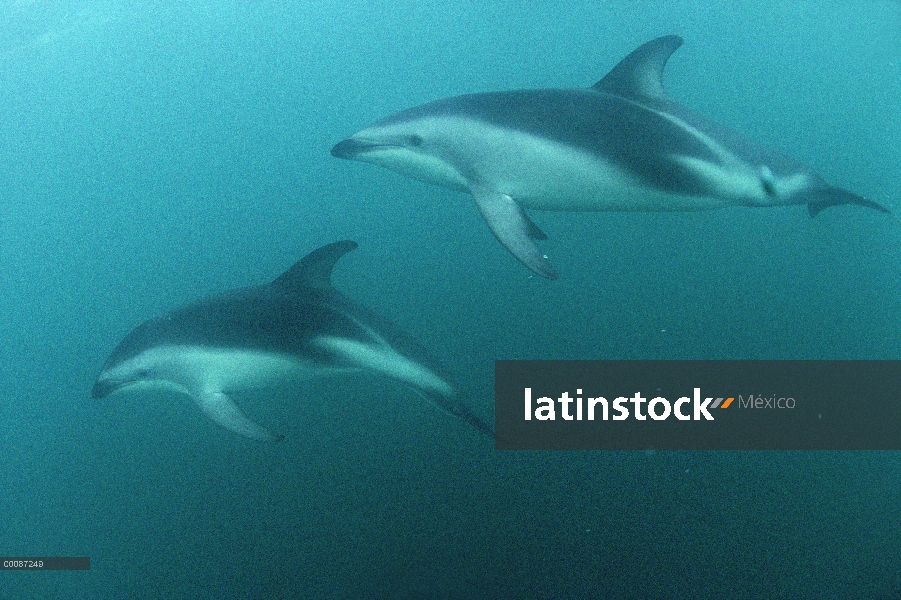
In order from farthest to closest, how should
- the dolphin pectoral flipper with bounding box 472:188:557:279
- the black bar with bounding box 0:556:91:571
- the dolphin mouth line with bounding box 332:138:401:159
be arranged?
the black bar with bounding box 0:556:91:571 < the dolphin mouth line with bounding box 332:138:401:159 < the dolphin pectoral flipper with bounding box 472:188:557:279

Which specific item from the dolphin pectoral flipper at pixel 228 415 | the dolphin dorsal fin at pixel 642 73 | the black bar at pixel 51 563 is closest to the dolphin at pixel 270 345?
the dolphin pectoral flipper at pixel 228 415

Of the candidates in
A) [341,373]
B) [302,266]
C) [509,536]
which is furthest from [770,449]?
[302,266]

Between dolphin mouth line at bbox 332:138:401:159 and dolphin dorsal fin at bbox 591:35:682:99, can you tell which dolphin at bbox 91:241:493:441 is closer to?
dolphin mouth line at bbox 332:138:401:159

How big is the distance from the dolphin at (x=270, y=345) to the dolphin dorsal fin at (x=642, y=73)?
2322 millimetres

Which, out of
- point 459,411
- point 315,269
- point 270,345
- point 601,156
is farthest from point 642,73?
point 270,345

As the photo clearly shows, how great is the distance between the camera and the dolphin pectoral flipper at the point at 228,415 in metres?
4.49

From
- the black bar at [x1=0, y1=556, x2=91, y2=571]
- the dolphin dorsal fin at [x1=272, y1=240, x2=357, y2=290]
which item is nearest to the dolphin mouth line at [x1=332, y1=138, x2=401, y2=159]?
the dolphin dorsal fin at [x1=272, y1=240, x2=357, y2=290]

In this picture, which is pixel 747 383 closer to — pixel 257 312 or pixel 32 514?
pixel 257 312

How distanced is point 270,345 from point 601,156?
288 cm

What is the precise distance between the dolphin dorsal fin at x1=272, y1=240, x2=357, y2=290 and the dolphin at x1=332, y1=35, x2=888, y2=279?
40.6 inches

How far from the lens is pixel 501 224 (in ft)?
13.3

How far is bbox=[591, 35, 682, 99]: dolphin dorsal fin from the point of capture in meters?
4.03

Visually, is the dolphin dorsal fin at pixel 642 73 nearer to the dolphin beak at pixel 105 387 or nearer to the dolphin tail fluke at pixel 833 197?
the dolphin tail fluke at pixel 833 197

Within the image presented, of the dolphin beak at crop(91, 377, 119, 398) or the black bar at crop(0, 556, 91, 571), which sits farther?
the black bar at crop(0, 556, 91, 571)
